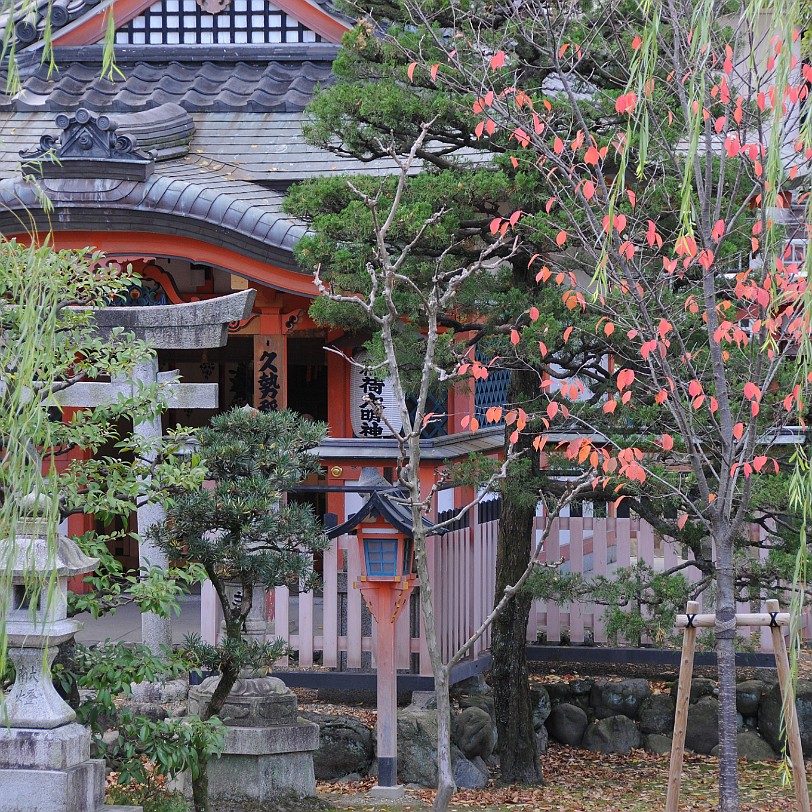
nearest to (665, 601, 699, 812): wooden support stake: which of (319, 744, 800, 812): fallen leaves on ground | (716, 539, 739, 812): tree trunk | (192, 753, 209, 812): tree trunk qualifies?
(716, 539, 739, 812): tree trunk

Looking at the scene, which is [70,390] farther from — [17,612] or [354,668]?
[354,668]

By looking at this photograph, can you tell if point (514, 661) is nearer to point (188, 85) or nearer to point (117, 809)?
point (117, 809)

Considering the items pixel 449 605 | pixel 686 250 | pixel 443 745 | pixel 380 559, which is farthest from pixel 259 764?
pixel 686 250

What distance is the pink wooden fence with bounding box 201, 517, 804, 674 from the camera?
25.6 ft

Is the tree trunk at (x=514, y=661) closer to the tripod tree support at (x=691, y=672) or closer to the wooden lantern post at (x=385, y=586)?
the wooden lantern post at (x=385, y=586)

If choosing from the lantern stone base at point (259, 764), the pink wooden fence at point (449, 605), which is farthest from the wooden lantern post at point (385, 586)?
the lantern stone base at point (259, 764)

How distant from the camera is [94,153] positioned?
9.59 meters

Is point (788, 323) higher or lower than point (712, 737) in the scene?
higher

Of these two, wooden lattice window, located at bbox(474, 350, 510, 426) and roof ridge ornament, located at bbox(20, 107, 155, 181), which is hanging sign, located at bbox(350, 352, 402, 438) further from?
roof ridge ornament, located at bbox(20, 107, 155, 181)

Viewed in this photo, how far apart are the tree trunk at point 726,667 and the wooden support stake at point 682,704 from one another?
0.19 metres

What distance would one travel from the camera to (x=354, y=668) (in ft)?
26.0

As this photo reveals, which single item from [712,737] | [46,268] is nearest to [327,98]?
[46,268]

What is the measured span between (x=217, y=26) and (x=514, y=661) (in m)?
7.32

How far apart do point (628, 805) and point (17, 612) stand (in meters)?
4.12
